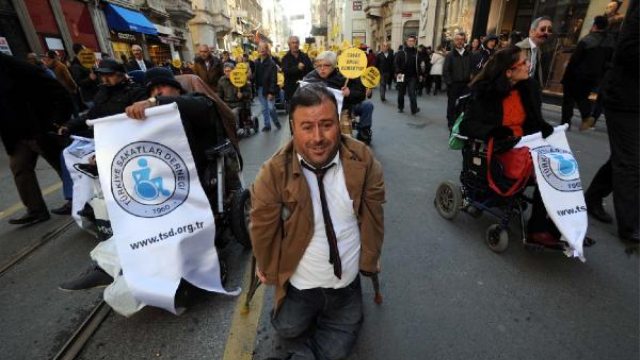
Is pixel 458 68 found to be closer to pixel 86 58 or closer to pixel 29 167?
pixel 29 167

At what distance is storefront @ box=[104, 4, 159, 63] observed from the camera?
16609mm

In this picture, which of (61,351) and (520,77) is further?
(520,77)

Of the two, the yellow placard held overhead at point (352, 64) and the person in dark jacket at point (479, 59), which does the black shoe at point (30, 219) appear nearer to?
the yellow placard held overhead at point (352, 64)

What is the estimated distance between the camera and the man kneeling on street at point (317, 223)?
1.58m

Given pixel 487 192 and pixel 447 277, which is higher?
pixel 487 192

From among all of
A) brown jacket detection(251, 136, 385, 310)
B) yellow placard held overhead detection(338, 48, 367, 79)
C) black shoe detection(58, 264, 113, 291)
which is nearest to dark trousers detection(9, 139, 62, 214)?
black shoe detection(58, 264, 113, 291)

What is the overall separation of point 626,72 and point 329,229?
3181 millimetres

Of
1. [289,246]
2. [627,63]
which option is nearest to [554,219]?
[627,63]

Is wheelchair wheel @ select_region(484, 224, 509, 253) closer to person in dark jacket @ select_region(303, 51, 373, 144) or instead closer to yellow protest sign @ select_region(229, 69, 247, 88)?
person in dark jacket @ select_region(303, 51, 373, 144)

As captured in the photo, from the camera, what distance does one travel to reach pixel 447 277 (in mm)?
2680

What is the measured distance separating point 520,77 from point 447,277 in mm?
1900

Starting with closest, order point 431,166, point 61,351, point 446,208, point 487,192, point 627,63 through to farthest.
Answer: point 61,351
point 627,63
point 487,192
point 446,208
point 431,166

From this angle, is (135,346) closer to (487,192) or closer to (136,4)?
(487,192)

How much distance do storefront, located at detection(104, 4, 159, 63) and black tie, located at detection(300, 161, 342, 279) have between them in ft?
60.9
